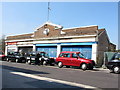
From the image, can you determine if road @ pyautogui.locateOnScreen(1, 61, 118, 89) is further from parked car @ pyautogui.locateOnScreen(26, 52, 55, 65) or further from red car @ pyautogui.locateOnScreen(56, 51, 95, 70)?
parked car @ pyautogui.locateOnScreen(26, 52, 55, 65)

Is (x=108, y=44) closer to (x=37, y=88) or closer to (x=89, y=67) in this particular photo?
(x=89, y=67)

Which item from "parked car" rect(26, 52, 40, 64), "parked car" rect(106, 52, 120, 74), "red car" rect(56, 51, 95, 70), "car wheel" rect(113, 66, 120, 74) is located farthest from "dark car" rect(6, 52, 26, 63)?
"car wheel" rect(113, 66, 120, 74)

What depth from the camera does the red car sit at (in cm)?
1725

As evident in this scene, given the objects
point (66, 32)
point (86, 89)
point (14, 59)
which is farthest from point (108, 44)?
→ point (86, 89)

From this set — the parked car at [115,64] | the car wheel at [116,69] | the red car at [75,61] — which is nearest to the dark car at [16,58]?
the red car at [75,61]

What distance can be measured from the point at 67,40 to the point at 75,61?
879cm

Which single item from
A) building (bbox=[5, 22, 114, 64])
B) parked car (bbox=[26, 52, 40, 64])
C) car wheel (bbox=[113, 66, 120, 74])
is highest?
building (bbox=[5, 22, 114, 64])

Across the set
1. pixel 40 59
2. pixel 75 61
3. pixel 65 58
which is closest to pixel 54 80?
pixel 75 61

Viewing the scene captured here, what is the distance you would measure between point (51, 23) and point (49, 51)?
4926 millimetres

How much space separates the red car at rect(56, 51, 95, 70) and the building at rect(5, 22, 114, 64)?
5.04 m

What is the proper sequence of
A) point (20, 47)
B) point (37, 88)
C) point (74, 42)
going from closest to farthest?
point (37, 88), point (74, 42), point (20, 47)

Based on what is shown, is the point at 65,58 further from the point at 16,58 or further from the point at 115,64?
the point at 16,58

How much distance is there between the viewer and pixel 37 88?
7.31 metres

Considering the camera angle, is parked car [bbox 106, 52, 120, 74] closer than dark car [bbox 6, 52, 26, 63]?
Yes
